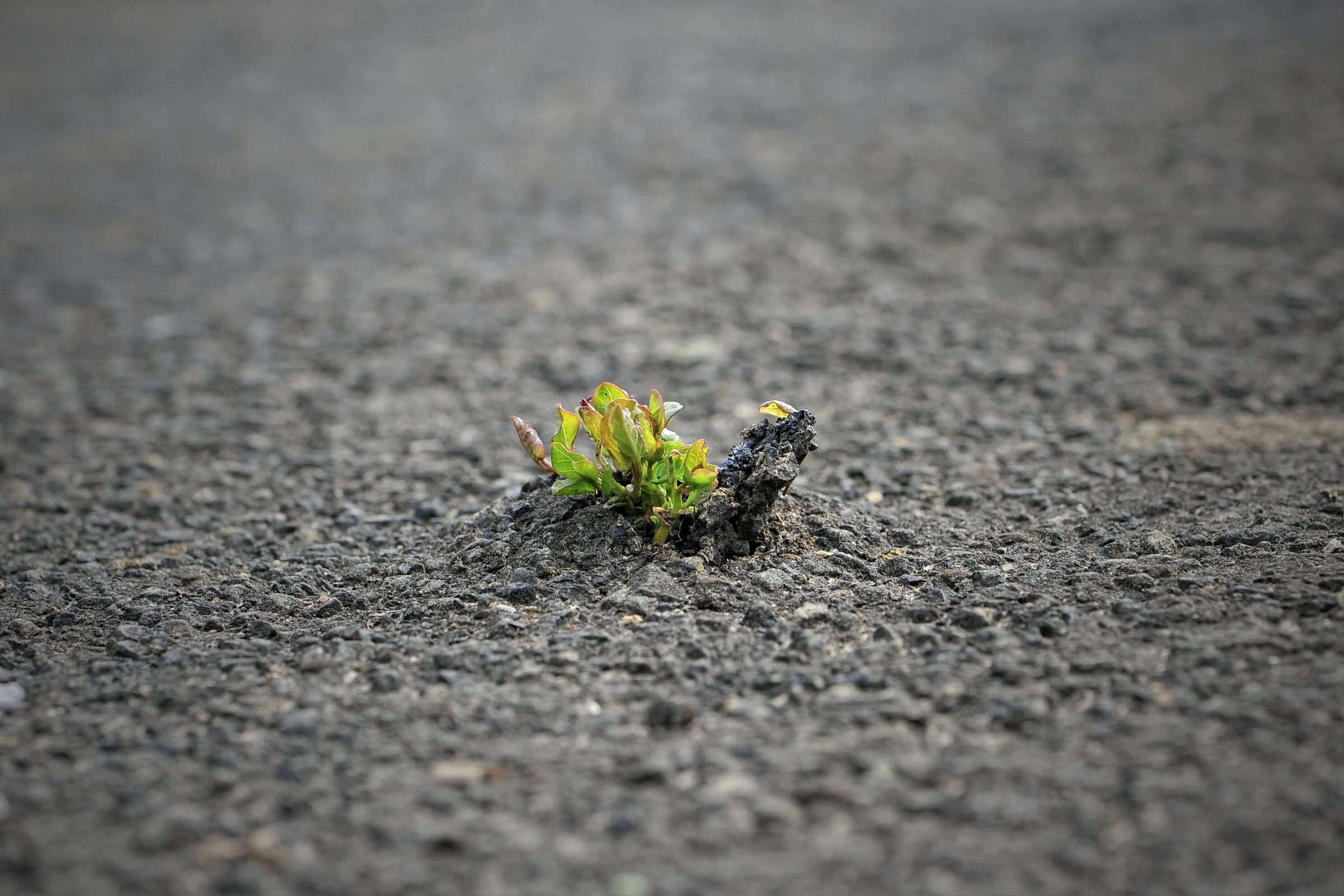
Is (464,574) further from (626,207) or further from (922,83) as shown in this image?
(922,83)

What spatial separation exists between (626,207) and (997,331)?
2.40 m

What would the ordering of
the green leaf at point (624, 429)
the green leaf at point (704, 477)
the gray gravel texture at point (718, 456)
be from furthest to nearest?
1. the green leaf at point (704, 477)
2. the green leaf at point (624, 429)
3. the gray gravel texture at point (718, 456)

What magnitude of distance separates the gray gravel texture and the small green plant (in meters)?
0.12

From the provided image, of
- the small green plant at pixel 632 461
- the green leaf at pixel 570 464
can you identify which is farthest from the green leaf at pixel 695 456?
the green leaf at pixel 570 464

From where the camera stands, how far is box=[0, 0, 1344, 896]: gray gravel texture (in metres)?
1.75

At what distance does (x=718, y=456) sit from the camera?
3.34 metres

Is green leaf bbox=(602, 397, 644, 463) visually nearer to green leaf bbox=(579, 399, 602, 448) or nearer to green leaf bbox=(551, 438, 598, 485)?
green leaf bbox=(579, 399, 602, 448)

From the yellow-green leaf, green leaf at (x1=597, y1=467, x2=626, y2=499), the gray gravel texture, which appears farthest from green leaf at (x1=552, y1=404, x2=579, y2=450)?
the yellow-green leaf

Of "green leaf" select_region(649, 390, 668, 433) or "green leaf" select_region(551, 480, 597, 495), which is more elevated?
"green leaf" select_region(649, 390, 668, 433)

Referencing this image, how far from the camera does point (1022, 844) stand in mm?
1660

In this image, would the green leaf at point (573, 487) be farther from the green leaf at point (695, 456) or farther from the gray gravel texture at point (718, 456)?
the green leaf at point (695, 456)

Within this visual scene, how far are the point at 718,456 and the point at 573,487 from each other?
0.88m

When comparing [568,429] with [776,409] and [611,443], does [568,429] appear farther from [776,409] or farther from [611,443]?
[776,409]

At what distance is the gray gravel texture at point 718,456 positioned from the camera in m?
1.75
